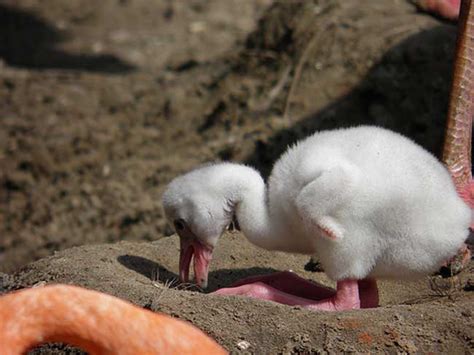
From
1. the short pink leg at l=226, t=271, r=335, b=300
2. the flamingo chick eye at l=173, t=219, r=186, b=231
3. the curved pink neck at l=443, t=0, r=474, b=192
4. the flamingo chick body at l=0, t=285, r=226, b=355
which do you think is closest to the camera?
the flamingo chick body at l=0, t=285, r=226, b=355

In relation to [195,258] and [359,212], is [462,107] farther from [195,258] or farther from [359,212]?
[195,258]

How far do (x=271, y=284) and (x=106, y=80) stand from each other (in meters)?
4.74

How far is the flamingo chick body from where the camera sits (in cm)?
313

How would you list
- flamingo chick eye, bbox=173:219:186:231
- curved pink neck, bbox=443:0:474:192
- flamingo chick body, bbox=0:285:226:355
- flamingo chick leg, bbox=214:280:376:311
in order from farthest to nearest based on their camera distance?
curved pink neck, bbox=443:0:474:192, flamingo chick eye, bbox=173:219:186:231, flamingo chick leg, bbox=214:280:376:311, flamingo chick body, bbox=0:285:226:355

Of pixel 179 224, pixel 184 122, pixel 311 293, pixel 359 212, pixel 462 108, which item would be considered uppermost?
pixel 462 108

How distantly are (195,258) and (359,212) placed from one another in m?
0.90

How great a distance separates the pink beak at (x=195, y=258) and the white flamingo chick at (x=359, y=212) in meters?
0.26

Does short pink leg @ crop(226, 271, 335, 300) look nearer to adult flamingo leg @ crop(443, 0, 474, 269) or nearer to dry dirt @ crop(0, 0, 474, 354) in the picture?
dry dirt @ crop(0, 0, 474, 354)

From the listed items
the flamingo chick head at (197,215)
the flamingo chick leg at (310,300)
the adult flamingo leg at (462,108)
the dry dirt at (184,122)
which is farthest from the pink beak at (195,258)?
the adult flamingo leg at (462,108)

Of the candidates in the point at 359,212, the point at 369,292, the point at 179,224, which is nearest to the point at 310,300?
the point at 369,292

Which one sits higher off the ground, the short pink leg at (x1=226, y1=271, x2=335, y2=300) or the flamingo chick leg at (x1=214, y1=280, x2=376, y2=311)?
the flamingo chick leg at (x1=214, y1=280, x2=376, y2=311)

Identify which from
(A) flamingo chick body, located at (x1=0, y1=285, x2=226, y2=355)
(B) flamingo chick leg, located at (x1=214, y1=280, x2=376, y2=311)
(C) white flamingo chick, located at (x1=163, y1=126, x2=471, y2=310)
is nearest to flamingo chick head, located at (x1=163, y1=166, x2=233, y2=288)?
(C) white flamingo chick, located at (x1=163, y1=126, x2=471, y2=310)

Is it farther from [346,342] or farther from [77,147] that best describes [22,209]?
[346,342]

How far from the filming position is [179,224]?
4.64m
